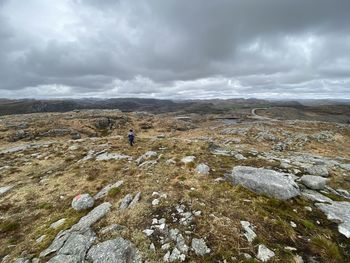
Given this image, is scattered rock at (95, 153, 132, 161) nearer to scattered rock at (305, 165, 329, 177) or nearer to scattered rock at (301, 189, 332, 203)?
scattered rock at (301, 189, 332, 203)

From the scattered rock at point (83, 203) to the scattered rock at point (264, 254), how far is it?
9.35 metres

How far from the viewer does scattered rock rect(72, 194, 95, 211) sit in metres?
12.0

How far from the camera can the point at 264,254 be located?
728cm

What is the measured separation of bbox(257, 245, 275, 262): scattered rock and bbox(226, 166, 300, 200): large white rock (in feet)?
13.6

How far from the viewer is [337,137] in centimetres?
4344

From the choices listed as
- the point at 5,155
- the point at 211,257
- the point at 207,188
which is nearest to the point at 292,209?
the point at 207,188

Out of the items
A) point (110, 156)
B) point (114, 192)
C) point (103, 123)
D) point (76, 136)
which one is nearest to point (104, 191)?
point (114, 192)

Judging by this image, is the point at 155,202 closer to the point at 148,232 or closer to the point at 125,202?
the point at 125,202

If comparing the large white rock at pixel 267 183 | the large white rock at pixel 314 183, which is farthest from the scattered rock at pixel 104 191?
the large white rock at pixel 314 183

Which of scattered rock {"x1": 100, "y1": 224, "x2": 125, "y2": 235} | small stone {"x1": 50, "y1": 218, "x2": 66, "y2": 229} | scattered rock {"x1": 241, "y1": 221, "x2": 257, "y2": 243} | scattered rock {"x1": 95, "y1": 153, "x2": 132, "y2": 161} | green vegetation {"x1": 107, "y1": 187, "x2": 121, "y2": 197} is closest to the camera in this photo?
scattered rock {"x1": 241, "y1": 221, "x2": 257, "y2": 243}

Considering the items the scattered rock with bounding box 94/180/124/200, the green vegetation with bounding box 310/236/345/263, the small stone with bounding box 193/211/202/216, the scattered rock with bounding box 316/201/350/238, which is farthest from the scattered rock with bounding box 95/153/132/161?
the green vegetation with bounding box 310/236/345/263

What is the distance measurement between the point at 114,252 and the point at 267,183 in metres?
8.60

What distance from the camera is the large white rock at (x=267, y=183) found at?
11102mm

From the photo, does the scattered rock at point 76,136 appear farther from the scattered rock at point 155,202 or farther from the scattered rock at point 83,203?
the scattered rock at point 155,202
